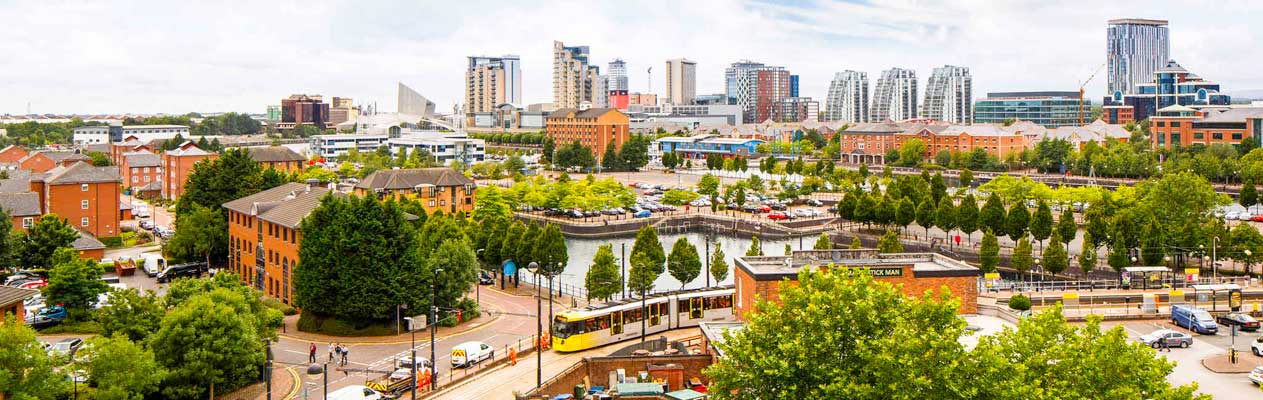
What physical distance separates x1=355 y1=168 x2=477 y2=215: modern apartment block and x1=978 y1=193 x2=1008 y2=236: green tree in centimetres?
2623

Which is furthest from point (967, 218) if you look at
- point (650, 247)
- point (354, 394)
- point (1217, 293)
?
point (354, 394)

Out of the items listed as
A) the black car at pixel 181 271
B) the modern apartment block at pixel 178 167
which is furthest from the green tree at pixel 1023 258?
the modern apartment block at pixel 178 167

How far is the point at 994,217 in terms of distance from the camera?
45.8m

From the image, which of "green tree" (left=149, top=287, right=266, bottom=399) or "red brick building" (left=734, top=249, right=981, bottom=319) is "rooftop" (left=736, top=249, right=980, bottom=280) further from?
"green tree" (left=149, top=287, right=266, bottom=399)

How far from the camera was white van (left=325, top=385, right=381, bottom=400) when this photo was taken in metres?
20.3

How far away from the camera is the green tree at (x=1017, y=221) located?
1775 inches

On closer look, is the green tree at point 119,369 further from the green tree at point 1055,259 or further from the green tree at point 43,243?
the green tree at point 1055,259

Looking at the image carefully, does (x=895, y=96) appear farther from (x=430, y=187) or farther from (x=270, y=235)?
(x=270, y=235)

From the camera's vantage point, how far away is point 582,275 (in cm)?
4266

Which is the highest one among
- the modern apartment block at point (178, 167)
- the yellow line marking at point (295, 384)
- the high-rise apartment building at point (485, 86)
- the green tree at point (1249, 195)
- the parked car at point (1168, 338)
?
the high-rise apartment building at point (485, 86)

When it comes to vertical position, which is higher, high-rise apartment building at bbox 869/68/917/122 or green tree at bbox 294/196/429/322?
high-rise apartment building at bbox 869/68/917/122

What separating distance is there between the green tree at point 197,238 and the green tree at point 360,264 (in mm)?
11521

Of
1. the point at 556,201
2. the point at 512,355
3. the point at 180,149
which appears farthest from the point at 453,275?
the point at 180,149

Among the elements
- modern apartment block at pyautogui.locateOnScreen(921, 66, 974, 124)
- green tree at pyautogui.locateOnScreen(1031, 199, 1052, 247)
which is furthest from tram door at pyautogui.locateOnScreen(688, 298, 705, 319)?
modern apartment block at pyautogui.locateOnScreen(921, 66, 974, 124)
